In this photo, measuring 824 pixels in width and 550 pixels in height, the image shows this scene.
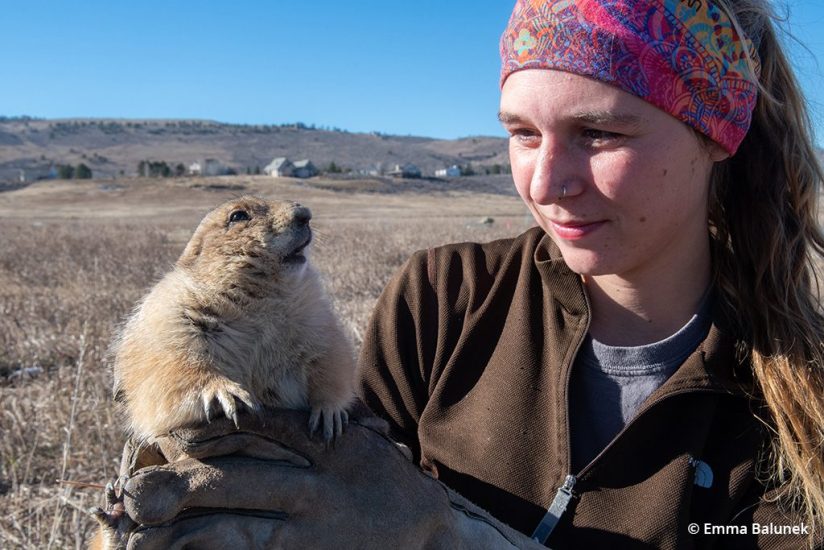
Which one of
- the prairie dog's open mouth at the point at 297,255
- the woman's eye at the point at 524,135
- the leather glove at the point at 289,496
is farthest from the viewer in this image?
the prairie dog's open mouth at the point at 297,255

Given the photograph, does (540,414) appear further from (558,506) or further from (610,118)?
(610,118)

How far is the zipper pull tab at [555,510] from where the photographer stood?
92.0 inches

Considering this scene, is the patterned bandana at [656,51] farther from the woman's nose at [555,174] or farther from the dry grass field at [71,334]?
the dry grass field at [71,334]

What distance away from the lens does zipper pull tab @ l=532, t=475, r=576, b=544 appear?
7.66ft

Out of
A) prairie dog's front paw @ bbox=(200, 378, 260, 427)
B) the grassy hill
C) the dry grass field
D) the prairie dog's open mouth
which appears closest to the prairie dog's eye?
the prairie dog's open mouth

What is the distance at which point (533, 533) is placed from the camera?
2406 mm

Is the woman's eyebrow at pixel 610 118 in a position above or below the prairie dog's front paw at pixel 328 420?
above

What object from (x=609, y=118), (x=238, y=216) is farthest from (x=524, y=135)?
(x=238, y=216)

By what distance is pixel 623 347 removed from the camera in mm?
2576

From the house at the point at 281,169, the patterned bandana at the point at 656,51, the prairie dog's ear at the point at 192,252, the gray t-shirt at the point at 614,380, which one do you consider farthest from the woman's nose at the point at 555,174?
the house at the point at 281,169

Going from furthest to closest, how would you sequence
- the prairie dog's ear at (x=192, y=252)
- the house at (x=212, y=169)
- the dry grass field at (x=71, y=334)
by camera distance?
the house at (x=212, y=169), the dry grass field at (x=71, y=334), the prairie dog's ear at (x=192, y=252)

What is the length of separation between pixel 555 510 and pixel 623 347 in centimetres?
62

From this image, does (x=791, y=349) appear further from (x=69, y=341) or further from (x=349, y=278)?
(x=349, y=278)

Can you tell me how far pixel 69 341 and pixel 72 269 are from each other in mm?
6380
